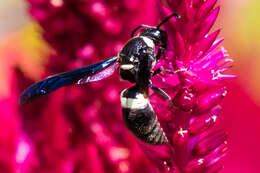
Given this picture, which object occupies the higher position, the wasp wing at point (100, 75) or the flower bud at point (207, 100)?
the wasp wing at point (100, 75)

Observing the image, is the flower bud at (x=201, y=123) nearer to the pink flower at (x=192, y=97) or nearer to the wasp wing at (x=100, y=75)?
the pink flower at (x=192, y=97)

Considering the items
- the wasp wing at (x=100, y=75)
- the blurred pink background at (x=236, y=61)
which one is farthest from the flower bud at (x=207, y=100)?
the blurred pink background at (x=236, y=61)

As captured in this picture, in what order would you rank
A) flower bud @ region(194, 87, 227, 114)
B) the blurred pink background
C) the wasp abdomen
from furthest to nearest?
the blurred pink background < the wasp abdomen < flower bud @ region(194, 87, 227, 114)

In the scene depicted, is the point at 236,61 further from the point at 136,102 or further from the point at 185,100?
the point at 185,100

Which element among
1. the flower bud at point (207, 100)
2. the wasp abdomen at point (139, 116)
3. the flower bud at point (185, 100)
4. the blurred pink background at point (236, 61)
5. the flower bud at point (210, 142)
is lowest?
the flower bud at point (210, 142)

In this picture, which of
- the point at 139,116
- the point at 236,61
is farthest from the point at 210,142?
the point at 236,61

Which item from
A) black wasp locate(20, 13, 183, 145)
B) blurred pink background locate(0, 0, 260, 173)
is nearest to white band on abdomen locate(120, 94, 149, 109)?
black wasp locate(20, 13, 183, 145)

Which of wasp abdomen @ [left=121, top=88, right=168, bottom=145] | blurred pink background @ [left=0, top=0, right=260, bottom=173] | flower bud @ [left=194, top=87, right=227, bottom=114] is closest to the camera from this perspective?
flower bud @ [left=194, top=87, right=227, bottom=114]

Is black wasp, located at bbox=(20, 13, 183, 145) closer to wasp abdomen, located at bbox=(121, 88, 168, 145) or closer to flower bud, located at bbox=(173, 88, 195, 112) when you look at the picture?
wasp abdomen, located at bbox=(121, 88, 168, 145)
